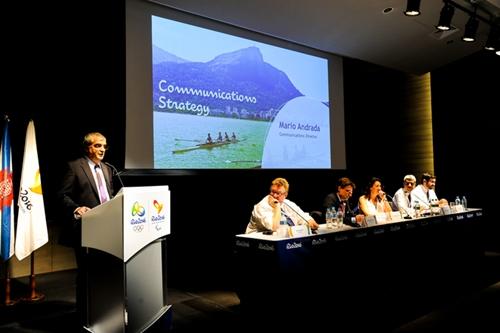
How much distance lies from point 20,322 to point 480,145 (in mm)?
6865

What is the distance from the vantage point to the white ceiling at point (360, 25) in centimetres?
489

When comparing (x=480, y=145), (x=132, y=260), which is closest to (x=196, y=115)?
(x=132, y=260)

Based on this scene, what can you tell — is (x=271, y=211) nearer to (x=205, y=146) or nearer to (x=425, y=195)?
(x=205, y=146)

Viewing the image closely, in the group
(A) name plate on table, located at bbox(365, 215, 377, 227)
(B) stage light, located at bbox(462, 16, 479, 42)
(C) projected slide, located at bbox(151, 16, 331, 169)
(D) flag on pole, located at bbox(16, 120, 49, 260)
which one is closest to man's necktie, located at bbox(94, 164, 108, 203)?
(D) flag on pole, located at bbox(16, 120, 49, 260)

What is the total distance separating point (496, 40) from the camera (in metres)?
5.69

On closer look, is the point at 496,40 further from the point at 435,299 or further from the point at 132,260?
the point at 132,260

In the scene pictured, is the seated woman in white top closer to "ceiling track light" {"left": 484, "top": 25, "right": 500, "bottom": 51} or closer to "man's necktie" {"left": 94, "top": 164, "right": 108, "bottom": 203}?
"man's necktie" {"left": 94, "top": 164, "right": 108, "bottom": 203}

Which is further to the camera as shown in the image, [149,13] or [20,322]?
[149,13]

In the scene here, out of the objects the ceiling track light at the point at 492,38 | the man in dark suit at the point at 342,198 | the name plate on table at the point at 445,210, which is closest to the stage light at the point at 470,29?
the ceiling track light at the point at 492,38

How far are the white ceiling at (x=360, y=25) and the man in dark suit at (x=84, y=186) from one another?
7.68 feet

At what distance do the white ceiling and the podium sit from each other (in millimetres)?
3004

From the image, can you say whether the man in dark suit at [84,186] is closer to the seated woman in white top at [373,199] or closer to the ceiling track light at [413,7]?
the seated woman in white top at [373,199]

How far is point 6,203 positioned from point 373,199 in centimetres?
352

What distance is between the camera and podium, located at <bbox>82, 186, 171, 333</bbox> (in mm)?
2060
